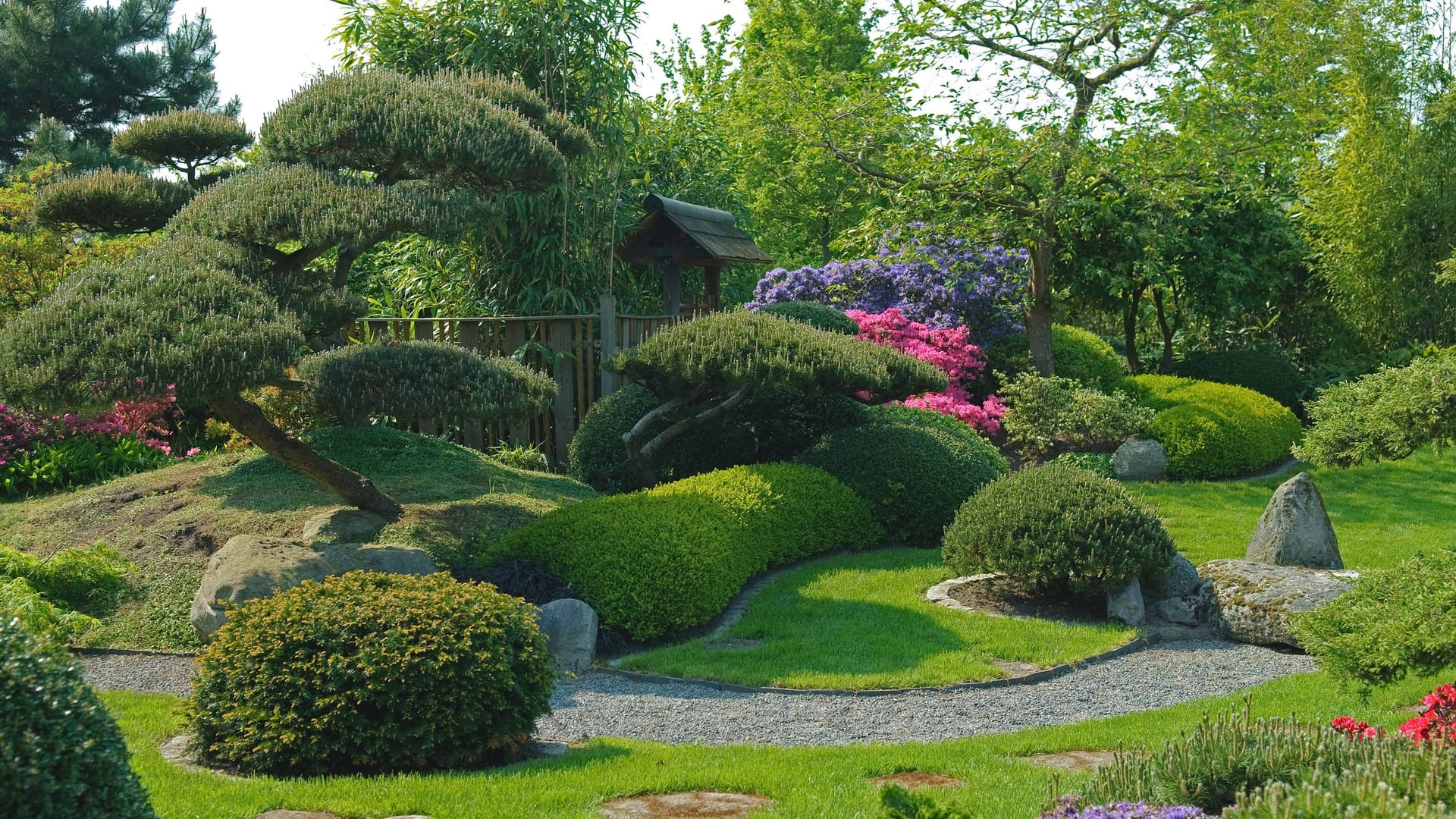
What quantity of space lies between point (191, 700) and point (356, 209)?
400cm

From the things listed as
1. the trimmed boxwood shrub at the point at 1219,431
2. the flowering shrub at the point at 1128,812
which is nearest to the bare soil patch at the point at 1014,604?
the flowering shrub at the point at 1128,812

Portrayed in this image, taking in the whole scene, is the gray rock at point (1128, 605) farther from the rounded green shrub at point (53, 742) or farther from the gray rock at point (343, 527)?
the rounded green shrub at point (53, 742)

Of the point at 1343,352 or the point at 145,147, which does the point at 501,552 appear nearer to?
the point at 145,147

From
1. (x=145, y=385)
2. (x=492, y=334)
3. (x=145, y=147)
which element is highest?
(x=145, y=147)

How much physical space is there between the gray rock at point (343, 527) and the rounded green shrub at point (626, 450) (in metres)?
2.99

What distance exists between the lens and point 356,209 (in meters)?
8.22

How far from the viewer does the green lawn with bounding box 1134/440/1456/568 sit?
10727 mm

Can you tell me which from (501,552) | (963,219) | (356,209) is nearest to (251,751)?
(501,552)

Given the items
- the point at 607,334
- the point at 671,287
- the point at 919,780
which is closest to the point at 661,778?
the point at 919,780

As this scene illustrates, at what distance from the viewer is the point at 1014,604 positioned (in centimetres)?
899

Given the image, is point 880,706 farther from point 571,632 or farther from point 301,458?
point 301,458

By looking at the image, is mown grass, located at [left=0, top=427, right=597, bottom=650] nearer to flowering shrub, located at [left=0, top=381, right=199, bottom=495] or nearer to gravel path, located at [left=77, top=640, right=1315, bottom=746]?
flowering shrub, located at [left=0, top=381, right=199, bottom=495]

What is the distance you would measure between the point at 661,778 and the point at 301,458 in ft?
16.0

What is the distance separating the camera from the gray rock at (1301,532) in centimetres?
911
